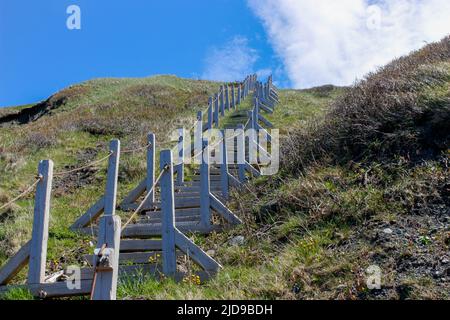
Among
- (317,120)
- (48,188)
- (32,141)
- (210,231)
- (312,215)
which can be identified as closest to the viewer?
(48,188)

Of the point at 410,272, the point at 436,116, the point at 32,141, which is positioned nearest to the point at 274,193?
the point at 436,116

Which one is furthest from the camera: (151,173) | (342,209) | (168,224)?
(151,173)

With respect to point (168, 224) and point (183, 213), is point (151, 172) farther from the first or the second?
point (168, 224)

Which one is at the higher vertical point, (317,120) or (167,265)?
(317,120)

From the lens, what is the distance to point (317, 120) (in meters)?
10.4

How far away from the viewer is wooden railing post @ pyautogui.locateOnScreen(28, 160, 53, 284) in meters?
5.34

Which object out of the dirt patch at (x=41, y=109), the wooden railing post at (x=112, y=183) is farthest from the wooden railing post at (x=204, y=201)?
the dirt patch at (x=41, y=109)

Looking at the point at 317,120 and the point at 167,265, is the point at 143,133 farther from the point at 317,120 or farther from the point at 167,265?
the point at 167,265

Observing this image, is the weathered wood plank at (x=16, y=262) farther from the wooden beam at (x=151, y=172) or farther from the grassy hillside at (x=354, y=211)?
the wooden beam at (x=151, y=172)

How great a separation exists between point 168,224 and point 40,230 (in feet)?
5.01

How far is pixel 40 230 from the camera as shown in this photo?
216 inches

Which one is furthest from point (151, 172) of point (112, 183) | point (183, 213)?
point (112, 183)

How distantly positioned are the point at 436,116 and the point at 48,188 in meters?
6.03

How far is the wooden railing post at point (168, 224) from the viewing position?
577 centimetres
